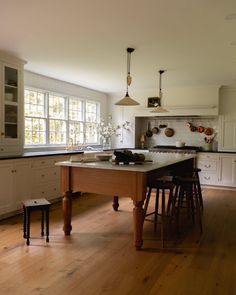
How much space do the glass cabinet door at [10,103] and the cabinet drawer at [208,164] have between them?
4.15 m

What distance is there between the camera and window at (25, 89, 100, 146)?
5.47 m

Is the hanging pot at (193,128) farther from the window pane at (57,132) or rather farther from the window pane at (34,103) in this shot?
the window pane at (34,103)

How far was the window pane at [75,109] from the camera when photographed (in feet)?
21.6

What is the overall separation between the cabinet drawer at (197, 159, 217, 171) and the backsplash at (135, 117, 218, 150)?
1.76 ft

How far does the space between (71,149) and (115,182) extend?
10.5ft

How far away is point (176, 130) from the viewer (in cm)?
732

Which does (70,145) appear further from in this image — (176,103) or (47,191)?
(176,103)

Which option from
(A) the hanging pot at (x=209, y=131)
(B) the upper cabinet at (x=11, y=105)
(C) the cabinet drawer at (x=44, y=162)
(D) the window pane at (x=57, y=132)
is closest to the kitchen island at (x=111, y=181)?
(C) the cabinet drawer at (x=44, y=162)

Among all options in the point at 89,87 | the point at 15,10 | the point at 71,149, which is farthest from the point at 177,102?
the point at 15,10

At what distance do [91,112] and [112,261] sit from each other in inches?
203

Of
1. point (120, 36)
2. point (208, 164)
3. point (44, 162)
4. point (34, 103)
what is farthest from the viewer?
point (208, 164)

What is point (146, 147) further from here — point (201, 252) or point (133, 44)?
point (201, 252)

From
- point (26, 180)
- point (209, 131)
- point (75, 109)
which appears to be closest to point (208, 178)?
point (209, 131)

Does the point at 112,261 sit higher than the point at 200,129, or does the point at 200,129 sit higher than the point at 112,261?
the point at 200,129
